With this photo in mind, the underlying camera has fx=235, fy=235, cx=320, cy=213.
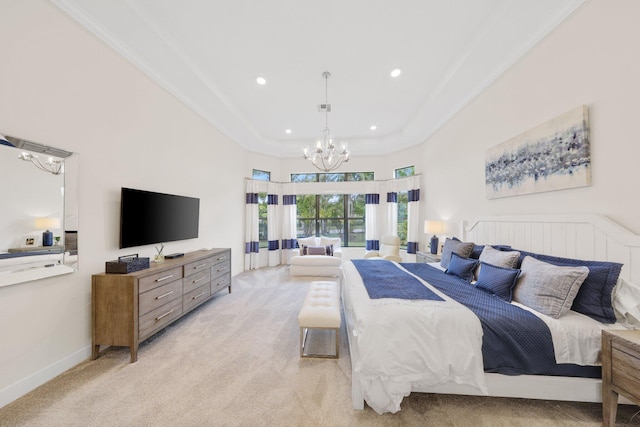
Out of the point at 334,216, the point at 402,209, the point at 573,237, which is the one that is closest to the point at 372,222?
the point at 402,209

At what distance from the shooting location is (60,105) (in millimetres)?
2037

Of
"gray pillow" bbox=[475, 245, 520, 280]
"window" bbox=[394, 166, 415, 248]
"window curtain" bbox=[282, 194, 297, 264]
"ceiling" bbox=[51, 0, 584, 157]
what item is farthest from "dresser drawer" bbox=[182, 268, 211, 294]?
"window" bbox=[394, 166, 415, 248]

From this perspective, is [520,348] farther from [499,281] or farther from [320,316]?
[320,316]

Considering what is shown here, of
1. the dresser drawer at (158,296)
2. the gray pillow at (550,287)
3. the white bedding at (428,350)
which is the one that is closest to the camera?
the white bedding at (428,350)

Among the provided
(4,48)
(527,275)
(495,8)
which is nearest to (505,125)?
(495,8)

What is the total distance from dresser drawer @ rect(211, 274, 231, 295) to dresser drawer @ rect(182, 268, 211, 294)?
0.56ft

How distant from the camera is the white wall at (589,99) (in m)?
1.73

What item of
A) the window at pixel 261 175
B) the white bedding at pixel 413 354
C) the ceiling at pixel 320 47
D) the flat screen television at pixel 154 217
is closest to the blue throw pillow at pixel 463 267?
the white bedding at pixel 413 354

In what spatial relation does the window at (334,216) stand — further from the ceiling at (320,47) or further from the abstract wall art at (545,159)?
the abstract wall art at (545,159)

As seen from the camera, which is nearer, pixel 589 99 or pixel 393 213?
pixel 589 99

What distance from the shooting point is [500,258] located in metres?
2.40

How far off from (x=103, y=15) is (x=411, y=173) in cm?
560

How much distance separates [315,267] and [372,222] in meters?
2.03

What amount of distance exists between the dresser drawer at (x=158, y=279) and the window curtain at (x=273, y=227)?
3449mm
